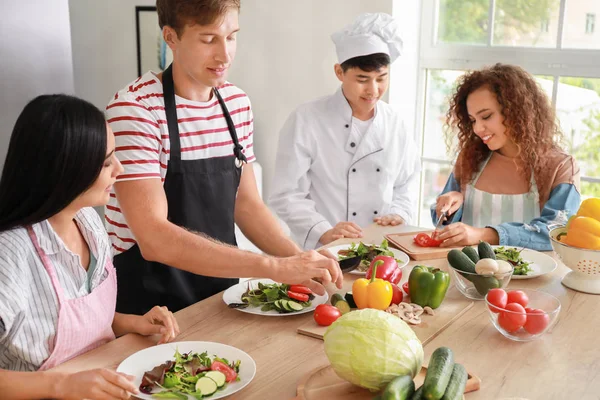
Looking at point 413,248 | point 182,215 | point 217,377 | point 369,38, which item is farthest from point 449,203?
point 217,377

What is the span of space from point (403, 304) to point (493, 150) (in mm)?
1244

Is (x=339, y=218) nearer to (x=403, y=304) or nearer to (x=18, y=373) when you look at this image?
(x=403, y=304)

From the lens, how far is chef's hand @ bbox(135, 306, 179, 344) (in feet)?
5.42

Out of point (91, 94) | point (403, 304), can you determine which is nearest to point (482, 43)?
point (403, 304)

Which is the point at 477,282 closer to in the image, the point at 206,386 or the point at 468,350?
the point at 468,350

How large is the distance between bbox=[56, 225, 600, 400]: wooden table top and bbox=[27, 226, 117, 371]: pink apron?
4 cm

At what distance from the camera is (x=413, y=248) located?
2410mm

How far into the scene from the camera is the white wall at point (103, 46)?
15.0ft

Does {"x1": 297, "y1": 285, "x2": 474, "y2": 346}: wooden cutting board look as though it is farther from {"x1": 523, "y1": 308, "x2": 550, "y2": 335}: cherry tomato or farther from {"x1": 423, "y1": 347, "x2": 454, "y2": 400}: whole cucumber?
{"x1": 423, "y1": 347, "x2": 454, "y2": 400}: whole cucumber

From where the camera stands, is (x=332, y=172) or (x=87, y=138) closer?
(x=87, y=138)

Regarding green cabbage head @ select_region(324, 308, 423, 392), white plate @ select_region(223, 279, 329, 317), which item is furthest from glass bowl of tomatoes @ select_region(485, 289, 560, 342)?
white plate @ select_region(223, 279, 329, 317)

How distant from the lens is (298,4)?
3.88 meters

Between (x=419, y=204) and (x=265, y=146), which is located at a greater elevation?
(x=265, y=146)

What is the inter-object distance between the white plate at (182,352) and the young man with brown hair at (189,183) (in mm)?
288
